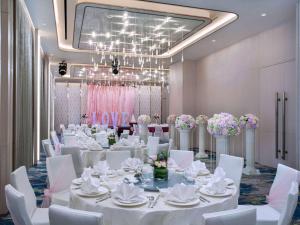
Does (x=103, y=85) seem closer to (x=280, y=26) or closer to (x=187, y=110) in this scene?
(x=187, y=110)

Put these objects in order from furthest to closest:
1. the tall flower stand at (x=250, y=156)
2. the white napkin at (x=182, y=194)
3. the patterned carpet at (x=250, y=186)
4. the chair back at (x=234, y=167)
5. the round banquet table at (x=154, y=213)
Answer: the tall flower stand at (x=250, y=156) < the patterned carpet at (x=250, y=186) < the chair back at (x=234, y=167) < the white napkin at (x=182, y=194) < the round banquet table at (x=154, y=213)

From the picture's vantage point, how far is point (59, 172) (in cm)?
382

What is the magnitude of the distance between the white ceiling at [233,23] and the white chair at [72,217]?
506cm

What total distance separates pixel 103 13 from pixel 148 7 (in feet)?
3.53

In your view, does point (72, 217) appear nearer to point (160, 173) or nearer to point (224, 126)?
point (160, 173)

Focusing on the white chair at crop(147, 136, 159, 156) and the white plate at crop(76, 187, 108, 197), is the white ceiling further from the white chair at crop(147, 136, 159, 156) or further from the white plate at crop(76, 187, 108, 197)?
the white plate at crop(76, 187, 108, 197)

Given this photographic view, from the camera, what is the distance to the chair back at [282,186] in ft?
10.0

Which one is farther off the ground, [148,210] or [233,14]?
[233,14]

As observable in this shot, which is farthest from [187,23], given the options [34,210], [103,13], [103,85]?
[103,85]

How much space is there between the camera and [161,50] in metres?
10.9

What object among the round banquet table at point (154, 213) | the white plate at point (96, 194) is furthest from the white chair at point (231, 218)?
the white plate at point (96, 194)

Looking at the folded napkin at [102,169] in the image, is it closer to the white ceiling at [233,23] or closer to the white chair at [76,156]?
the white chair at [76,156]

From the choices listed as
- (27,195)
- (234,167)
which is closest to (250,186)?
(234,167)

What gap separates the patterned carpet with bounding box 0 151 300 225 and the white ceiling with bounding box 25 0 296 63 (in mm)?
3660
